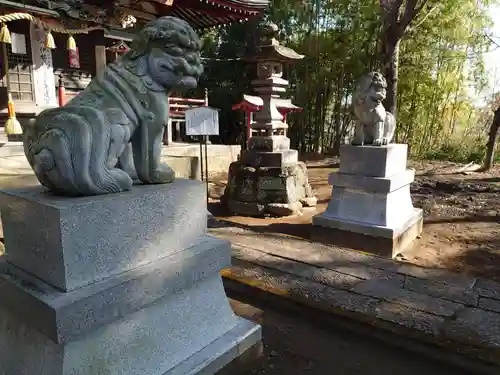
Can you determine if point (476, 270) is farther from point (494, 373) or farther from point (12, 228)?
point (12, 228)

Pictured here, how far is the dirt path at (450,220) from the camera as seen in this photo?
4.21 m

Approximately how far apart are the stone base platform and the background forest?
812cm

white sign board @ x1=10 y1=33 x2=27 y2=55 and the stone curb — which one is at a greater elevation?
white sign board @ x1=10 y1=33 x2=27 y2=55

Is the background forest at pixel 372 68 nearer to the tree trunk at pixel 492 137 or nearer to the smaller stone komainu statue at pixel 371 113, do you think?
the tree trunk at pixel 492 137

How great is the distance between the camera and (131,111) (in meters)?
1.52

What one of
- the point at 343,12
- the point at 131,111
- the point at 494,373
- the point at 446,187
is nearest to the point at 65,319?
the point at 131,111

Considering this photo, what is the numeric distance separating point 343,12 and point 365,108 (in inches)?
366

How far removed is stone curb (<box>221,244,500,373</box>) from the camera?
197cm

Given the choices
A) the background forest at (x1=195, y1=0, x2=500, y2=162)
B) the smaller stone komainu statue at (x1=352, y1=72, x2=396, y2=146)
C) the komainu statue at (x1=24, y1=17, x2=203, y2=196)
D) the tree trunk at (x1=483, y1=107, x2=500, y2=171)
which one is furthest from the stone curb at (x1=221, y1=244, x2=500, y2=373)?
the background forest at (x1=195, y1=0, x2=500, y2=162)

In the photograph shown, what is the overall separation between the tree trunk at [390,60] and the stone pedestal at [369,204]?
422 centimetres

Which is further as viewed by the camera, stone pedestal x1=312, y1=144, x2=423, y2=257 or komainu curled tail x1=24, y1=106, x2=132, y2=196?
stone pedestal x1=312, y1=144, x2=423, y2=257

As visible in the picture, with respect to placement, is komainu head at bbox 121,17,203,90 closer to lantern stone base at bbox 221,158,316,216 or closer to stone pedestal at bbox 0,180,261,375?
stone pedestal at bbox 0,180,261,375

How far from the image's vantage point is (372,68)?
11.3 m

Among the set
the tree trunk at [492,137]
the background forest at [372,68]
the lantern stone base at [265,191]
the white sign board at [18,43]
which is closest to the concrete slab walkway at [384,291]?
the lantern stone base at [265,191]
